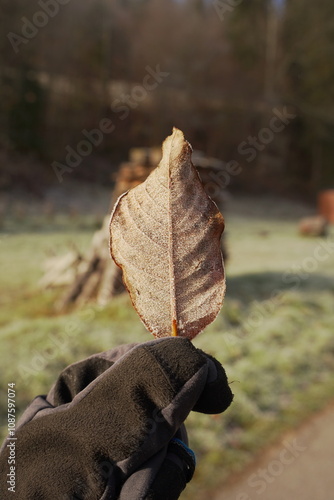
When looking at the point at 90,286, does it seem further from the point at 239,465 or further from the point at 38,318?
the point at 239,465

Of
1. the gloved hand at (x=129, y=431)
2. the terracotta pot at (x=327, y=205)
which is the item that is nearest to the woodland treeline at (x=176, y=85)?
the terracotta pot at (x=327, y=205)

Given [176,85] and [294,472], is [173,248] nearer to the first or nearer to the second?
[294,472]

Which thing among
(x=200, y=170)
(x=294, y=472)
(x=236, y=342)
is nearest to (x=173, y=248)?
(x=294, y=472)

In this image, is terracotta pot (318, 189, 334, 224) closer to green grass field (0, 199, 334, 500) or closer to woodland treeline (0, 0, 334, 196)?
woodland treeline (0, 0, 334, 196)

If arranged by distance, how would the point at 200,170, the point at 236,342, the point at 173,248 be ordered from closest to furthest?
the point at 173,248 → the point at 236,342 → the point at 200,170

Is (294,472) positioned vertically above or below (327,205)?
above

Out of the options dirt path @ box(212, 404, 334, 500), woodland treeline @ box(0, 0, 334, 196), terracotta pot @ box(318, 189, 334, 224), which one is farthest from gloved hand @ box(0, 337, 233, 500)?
terracotta pot @ box(318, 189, 334, 224)
